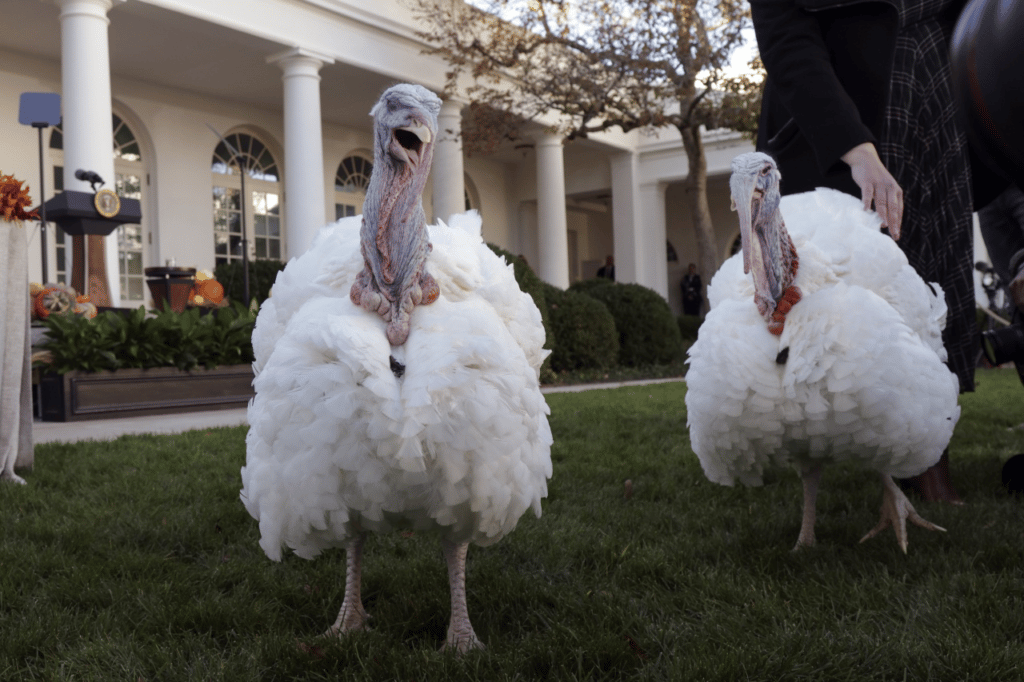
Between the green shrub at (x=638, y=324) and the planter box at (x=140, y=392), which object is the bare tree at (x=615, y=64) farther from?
the planter box at (x=140, y=392)

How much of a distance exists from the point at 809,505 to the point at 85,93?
1147cm

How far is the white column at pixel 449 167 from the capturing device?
16.9 metres

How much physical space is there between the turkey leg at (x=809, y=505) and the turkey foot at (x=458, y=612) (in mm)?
1343

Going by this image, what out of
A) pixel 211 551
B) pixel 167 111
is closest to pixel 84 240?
pixel 167 111

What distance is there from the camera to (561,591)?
2.77 m

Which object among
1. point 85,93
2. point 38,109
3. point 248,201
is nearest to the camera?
point 38,109

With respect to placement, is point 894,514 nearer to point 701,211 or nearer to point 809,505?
point 809,505

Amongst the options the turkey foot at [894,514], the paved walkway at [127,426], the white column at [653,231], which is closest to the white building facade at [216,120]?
the white column at [653,231]

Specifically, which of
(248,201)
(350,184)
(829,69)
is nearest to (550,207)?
(350,184)

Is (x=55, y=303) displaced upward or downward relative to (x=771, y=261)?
upward

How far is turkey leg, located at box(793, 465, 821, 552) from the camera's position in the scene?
3170 millimetres

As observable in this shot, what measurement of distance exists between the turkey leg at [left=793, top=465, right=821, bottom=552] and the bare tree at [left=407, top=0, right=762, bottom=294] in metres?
11.6

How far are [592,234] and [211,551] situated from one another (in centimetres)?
2677

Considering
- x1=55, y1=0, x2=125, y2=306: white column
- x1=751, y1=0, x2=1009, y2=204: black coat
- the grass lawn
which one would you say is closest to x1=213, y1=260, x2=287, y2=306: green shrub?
x1=55, y1=0, x2=125, y2=306: white column
